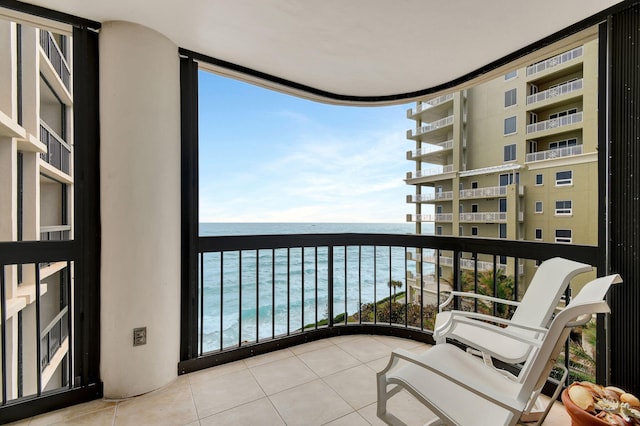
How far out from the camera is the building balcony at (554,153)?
9.01 m

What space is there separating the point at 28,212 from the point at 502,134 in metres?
14.1

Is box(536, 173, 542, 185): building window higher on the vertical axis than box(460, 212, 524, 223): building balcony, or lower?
higher

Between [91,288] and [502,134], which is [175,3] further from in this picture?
[502,134]

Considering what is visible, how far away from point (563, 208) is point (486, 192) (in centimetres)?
246

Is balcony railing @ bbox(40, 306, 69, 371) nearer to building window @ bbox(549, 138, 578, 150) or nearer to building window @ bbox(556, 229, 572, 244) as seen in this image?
building window @ bbox(556, 229, 572, 244)

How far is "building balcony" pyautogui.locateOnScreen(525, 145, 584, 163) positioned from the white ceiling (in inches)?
395

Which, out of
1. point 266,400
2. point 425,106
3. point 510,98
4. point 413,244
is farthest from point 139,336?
point 425,106

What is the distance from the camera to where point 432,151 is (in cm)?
1284

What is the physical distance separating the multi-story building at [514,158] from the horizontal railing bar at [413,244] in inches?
203

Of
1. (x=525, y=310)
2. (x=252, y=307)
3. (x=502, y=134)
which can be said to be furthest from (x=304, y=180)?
(x=525, y=310)

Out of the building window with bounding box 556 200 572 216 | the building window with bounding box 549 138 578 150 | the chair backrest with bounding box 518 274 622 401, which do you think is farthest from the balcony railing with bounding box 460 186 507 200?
the chair backrest with bounding box 518 274 622 401

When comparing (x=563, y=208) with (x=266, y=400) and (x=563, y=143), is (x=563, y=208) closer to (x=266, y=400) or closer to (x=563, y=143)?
(x=563, y=143)

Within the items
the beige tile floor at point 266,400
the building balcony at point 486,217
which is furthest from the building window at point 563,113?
the beige tile floor at point 266,400

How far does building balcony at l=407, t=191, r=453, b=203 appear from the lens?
12.0 meters
